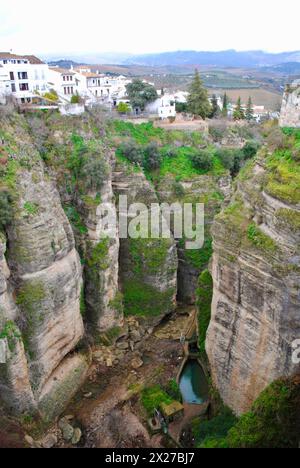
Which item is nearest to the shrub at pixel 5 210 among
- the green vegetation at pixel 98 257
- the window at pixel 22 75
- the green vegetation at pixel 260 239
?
the green vegetation at pixel 98 257

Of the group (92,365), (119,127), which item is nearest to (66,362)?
(92,365)

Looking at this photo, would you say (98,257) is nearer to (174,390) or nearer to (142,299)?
(142,299)

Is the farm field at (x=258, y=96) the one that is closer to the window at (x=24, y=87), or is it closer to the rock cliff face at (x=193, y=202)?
the rock cliff face at (x=193, y=202)

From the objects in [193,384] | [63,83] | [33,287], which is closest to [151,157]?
[63,83]

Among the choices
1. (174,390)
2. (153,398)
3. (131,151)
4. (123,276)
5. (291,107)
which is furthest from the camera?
(131,151)

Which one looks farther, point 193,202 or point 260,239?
point 193,202

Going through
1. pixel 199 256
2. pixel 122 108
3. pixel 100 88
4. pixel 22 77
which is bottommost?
pixel 199 256
